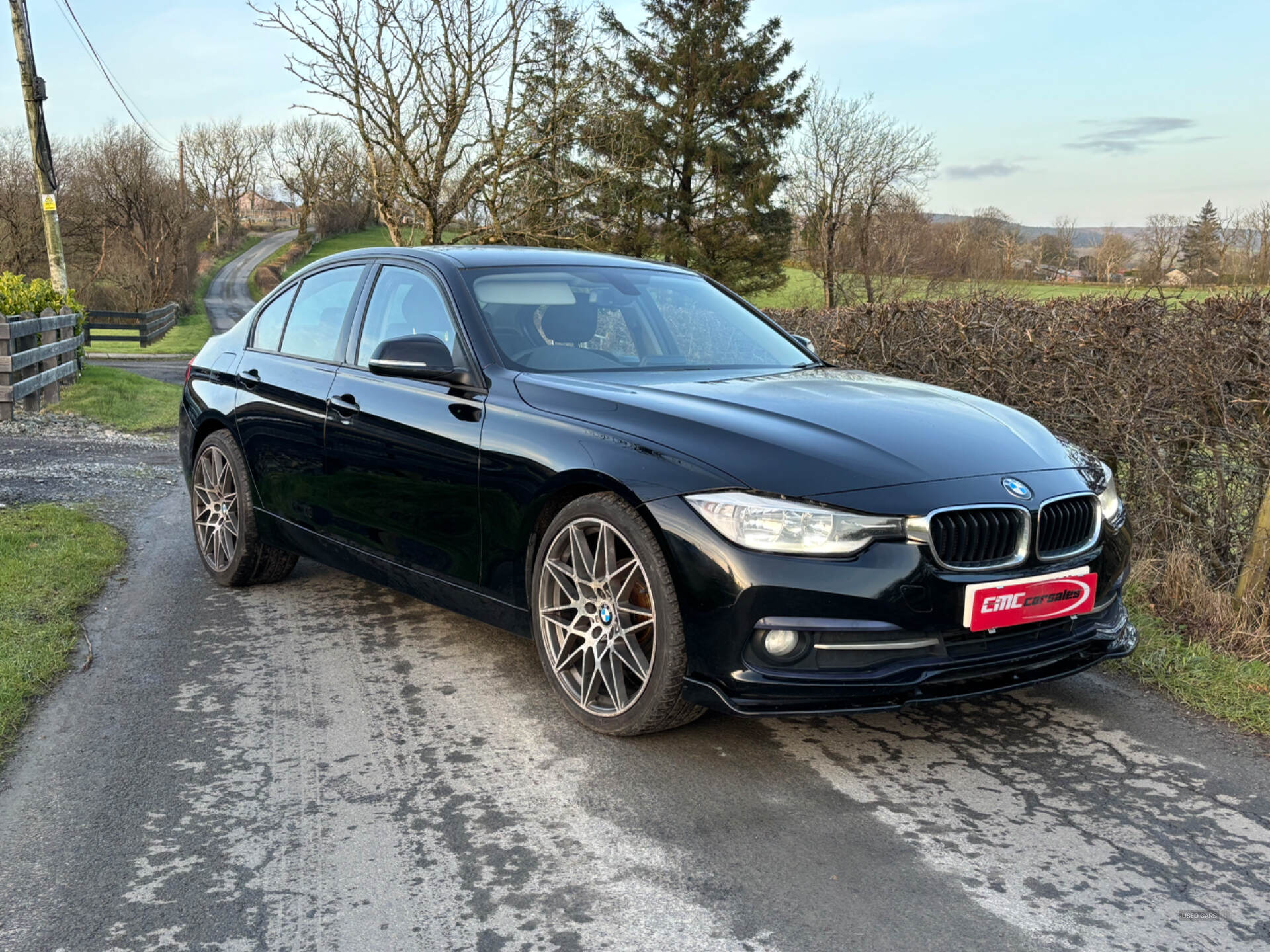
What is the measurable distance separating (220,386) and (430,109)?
13.4 metres

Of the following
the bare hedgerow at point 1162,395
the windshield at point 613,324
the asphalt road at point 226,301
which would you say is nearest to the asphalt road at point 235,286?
the asphalt road at point 226,301

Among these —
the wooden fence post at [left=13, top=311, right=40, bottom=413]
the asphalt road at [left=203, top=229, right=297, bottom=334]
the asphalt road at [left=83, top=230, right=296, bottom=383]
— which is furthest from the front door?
the asphalt road at [left=203, top=229, right=297, bottom=334]

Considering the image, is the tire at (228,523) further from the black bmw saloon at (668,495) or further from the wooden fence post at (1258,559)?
the wooden fence post at (1258,559)

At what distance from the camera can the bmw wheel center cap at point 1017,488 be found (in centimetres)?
346

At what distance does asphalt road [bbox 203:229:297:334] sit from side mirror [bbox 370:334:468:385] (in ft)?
128

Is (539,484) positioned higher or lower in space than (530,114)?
lower

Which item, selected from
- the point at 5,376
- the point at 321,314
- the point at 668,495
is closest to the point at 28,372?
the point at 5,376

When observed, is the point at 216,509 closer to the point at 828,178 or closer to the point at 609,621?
the point at 609,621

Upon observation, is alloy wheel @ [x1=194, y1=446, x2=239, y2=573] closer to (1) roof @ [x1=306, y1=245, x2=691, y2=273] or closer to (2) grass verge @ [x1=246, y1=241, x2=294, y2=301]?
(1) roof @ [x1=306, y1=245, x2=691, y2=273]

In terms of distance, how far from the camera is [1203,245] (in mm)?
7895

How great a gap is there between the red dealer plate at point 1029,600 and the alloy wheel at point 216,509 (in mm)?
3852

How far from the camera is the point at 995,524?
3381mm

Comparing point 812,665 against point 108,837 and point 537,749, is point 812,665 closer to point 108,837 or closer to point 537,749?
point 537,749

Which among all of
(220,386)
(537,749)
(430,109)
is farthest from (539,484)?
(430,109)
